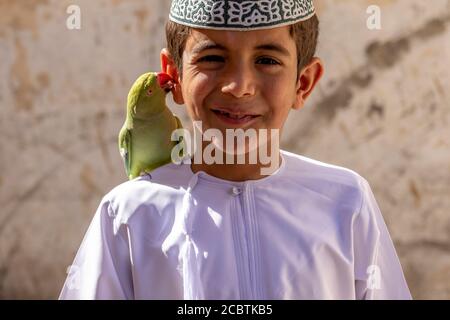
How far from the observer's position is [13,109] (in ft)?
14.5

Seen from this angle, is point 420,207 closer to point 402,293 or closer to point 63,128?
point 63,128

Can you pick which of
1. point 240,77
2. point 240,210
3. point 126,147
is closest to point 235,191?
point 240,210

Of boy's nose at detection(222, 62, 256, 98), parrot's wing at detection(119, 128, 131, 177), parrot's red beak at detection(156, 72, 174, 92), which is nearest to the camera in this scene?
boy's nose at detection(222, 62, 256, 98)

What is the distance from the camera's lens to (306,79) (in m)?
2.07

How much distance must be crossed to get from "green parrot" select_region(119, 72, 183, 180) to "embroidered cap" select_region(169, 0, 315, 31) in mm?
570

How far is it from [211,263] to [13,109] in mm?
2826

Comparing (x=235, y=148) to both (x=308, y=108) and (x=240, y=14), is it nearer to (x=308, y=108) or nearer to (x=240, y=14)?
(x=240, y=14)

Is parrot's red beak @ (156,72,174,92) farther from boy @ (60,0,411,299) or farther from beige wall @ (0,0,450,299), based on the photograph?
beige wall @ (0,0,450,299)

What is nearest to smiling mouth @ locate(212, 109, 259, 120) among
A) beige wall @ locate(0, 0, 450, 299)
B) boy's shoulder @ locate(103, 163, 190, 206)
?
boy's shoulder @ locate(103, 163, 190, 206)

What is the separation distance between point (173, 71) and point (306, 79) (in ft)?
1.19

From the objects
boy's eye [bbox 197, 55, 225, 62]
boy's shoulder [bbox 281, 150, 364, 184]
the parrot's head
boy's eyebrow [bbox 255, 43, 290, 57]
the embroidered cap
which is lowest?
boy's shoulder [bbox 281, 150, 364, 184]

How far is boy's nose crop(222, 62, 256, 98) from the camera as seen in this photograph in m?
1.82

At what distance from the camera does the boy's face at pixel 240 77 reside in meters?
1.85

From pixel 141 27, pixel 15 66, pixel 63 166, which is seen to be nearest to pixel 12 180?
pixel 63 166
